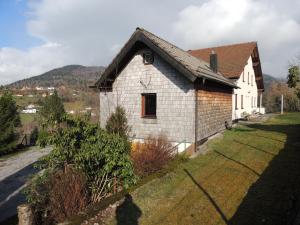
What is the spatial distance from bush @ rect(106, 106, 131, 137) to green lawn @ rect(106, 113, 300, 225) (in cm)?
432

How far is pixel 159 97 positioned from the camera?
15.1 m

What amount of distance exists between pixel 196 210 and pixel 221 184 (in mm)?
2113

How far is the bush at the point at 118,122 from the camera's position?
1465cm

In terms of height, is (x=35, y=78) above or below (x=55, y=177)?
above

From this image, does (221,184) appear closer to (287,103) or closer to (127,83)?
(127,83)

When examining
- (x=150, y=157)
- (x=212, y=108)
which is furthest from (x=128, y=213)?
(x=212, y=108)

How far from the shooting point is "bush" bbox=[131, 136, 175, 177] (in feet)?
34.2

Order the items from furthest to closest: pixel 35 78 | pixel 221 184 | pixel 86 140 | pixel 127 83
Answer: pixel 35 78 → pixel 127 83 → pixel 221 184 → pixel 86 140

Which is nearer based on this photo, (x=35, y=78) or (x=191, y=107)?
(x=191, y=107)

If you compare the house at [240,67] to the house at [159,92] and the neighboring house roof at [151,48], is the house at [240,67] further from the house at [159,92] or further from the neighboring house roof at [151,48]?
the neighboring house roof at [151,48]

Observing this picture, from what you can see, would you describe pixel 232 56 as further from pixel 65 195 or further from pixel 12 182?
pixel 65 195

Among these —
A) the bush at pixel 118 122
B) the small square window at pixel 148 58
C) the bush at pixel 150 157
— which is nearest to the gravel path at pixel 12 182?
the bush at pixel 118 122

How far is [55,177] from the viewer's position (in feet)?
23.9

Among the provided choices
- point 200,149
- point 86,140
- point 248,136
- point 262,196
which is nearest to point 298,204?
point 262,196
